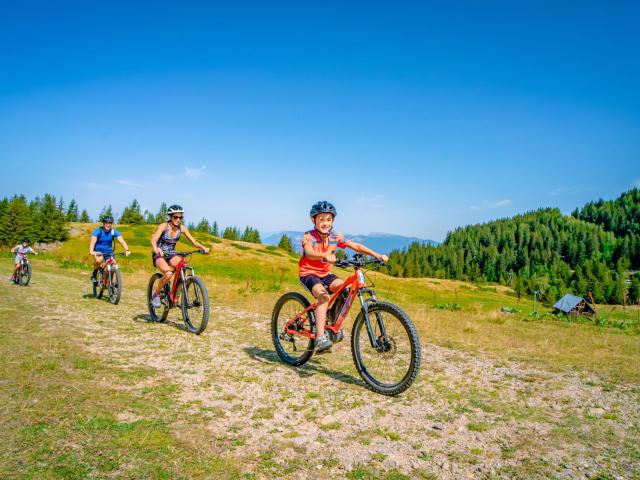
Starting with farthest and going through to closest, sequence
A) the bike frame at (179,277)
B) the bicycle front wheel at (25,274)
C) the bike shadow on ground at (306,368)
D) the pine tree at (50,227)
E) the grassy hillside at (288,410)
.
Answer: the pine tree at (50,227), the bicycle front wheel at (25,274), the bike frame at (179,277), the bike shadow on ground at (306,368), the grassy hillside at (288,410)

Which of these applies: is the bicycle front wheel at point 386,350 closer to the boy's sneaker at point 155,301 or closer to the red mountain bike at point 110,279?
the boy's sneaker at point 155,301

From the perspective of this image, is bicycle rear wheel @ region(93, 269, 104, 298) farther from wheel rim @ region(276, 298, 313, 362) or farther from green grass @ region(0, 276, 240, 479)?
wheel rim @ region(276, 298, 313, 362)

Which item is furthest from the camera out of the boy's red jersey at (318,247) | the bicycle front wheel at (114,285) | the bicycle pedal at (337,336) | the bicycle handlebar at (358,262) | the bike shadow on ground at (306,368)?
the bicycle front wheel at (114,285)

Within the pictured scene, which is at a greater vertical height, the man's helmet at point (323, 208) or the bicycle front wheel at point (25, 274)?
the man's helmet at point (323, 208)

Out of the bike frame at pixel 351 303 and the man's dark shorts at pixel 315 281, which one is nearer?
the bike frame at pixel 351 303

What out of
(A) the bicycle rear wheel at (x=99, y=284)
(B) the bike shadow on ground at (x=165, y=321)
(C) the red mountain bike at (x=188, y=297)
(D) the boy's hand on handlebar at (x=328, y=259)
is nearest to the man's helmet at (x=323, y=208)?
(D) the boy's hand on handlebar at (x=328, y=259)

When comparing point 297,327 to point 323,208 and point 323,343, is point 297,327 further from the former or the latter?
point 323,208

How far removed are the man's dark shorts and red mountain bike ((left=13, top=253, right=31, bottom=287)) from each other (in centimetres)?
1623

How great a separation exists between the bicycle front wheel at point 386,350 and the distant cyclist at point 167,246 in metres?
5.46

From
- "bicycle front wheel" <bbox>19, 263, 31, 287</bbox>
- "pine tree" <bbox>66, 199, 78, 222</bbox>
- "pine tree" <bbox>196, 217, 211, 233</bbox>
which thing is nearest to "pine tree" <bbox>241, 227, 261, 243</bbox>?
"pine tree" <bbox>196, 217, 211, 233</bbox>

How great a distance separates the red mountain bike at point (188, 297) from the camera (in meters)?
9.19

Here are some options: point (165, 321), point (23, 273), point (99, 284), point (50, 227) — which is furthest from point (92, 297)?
point (50, 227)

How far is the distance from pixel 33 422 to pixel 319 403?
3.38 meters

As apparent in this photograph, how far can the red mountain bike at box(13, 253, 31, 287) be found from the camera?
54.5ft
